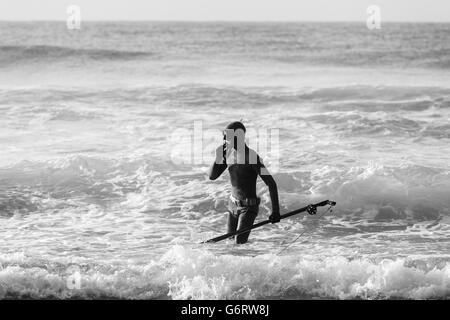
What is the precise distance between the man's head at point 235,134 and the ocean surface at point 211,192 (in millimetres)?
1313

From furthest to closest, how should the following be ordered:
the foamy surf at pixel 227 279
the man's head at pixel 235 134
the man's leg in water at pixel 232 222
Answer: the man's leg in water at pixel 232 222
the man's head at pixel 235 134
the foamy surf at pixel 227 279

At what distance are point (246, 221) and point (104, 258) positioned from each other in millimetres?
1856

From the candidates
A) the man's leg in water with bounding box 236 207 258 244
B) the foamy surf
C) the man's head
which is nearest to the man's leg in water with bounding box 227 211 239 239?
the man's leg in water with bounding box 236 207 258 244

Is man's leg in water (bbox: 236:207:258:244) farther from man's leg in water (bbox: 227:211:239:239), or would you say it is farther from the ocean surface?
the ocean surface

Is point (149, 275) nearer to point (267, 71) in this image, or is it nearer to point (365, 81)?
point (365, 81)

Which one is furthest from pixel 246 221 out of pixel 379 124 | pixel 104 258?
pixel 379 124

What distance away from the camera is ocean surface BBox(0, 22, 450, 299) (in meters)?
7.19

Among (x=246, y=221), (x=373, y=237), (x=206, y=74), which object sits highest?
(x=206, y=74)

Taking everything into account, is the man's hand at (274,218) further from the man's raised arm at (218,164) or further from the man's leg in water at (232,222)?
the man's raised arm at (218,164)

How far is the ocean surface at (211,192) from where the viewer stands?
7.19m

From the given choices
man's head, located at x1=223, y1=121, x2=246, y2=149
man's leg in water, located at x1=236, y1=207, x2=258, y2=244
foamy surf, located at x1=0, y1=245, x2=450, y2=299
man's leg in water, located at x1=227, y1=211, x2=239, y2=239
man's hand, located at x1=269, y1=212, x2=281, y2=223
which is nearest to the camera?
foamy surf, located at x1=0, y1=245, x2=450, y2=299

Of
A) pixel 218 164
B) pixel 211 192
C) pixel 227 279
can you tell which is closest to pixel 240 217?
pixel 218 164


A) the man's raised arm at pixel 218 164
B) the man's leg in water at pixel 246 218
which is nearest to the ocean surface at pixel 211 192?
the man's leg in water at pixel 246 218

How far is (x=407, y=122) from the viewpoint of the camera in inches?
692
